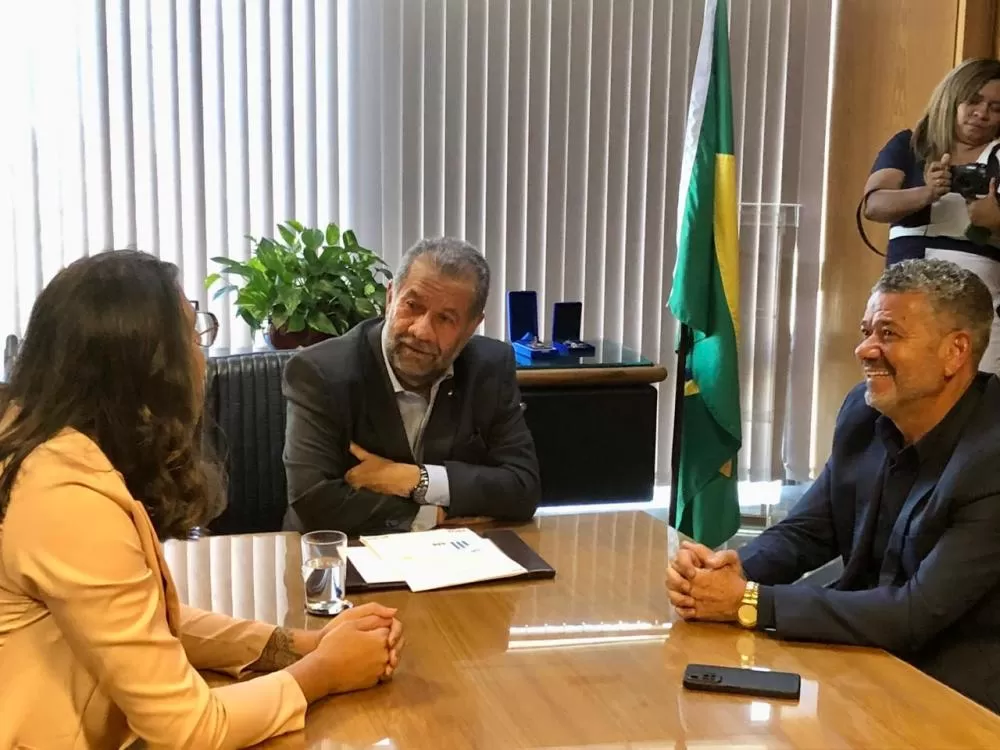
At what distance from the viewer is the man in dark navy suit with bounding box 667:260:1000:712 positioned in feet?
5.08

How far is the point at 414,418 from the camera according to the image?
2.31 m

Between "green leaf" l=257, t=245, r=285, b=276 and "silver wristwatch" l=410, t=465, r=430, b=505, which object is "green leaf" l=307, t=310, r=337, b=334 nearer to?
"green leaf" l=257, t=245, r=285, b=276

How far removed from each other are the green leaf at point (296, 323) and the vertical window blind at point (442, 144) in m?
0.65

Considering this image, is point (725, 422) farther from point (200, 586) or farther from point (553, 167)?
point (200, 586)

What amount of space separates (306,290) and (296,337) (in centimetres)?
14

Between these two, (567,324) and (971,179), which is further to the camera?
(567,324)

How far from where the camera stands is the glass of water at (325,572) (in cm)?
157

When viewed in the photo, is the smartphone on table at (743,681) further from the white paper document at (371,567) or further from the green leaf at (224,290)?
the green leaf at (224,290)

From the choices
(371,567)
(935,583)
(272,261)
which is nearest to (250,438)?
(272,261)

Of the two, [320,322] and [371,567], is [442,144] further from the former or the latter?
[371,567]

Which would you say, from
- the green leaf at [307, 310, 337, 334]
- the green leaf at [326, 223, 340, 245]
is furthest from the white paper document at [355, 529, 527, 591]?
the green leaf at [326, 223, 340, 245]

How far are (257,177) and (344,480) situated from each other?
1754 mm

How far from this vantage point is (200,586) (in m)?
1.67

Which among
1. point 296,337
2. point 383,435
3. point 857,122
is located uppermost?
point 857,122
